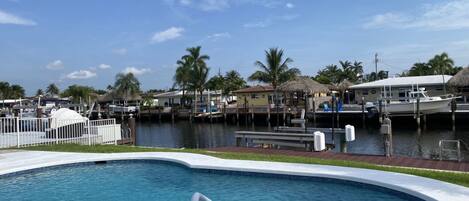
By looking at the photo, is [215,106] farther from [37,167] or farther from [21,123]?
[37,167]

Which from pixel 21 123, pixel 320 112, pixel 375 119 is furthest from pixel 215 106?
pixel 21 123

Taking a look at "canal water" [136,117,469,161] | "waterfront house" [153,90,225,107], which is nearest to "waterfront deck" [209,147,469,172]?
"canal water" [136,117,469,161]

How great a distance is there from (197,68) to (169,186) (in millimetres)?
59174

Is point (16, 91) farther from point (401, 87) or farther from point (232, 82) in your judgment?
point (401, 87)

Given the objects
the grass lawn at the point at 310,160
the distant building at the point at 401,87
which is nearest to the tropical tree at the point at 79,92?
the distant building at the point at 401,87

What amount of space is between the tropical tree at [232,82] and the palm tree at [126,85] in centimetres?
1748

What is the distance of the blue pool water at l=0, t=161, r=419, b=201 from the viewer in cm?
1078

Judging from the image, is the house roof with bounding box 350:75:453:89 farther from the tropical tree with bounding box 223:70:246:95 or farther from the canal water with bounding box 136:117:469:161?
the tropical tree with bounding box 223:70:246:95

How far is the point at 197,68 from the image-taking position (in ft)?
233

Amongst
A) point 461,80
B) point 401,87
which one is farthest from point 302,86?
point 461,80

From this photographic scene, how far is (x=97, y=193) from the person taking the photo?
11992 millimetres

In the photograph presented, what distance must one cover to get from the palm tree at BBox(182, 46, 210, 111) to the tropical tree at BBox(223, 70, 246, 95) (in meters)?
13.6

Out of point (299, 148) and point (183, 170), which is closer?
point (183, 170)

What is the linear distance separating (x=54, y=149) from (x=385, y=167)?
14196mm
